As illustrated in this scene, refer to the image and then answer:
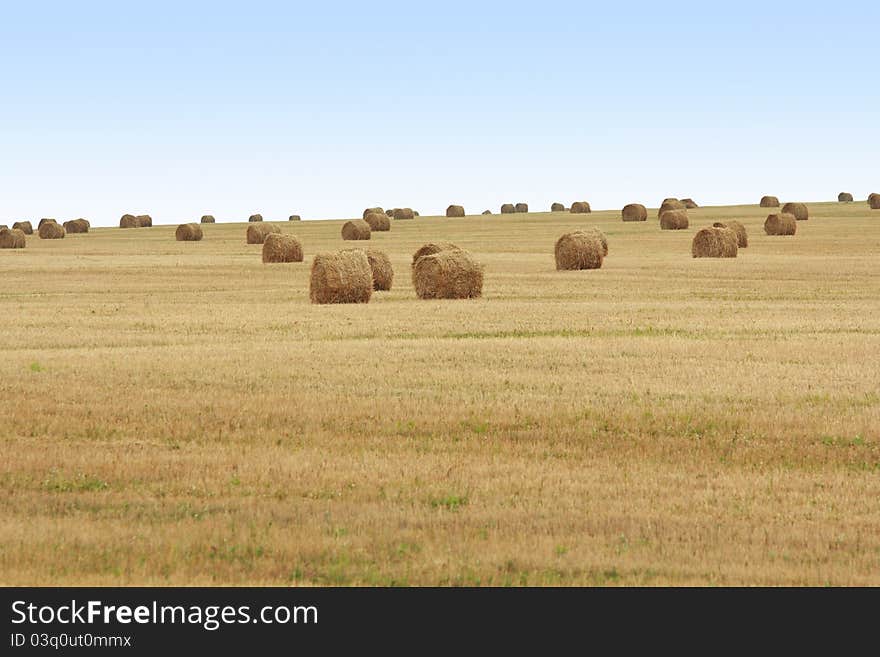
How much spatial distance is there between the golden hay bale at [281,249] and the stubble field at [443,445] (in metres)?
20.3

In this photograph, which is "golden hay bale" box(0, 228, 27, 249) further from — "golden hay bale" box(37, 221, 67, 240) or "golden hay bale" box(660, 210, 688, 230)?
"golden hay bale" box(660, 210, 688, 230)

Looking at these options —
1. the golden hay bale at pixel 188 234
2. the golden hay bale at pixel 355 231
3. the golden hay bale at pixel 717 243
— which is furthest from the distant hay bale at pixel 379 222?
the golden hay bale at pixel 717 243

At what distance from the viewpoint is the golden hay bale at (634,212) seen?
89.0 meters

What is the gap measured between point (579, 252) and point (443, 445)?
3240cm

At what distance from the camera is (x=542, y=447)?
48.0 ft

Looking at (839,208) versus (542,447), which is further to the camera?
(839,208)

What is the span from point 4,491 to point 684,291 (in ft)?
86.4

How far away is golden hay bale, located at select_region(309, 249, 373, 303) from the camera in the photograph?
3322 centimetres

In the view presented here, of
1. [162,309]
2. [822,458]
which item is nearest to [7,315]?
[162,309]

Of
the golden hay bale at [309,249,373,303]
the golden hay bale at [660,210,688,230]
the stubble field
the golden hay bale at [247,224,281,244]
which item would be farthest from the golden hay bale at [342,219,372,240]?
the stubble field

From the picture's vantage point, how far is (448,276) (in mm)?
34344

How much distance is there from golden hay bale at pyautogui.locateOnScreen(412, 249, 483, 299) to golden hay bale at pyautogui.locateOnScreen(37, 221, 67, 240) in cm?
5226

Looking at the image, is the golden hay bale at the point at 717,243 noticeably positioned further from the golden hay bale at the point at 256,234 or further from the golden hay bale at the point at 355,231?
the golden hay bale at the point at 256,234
